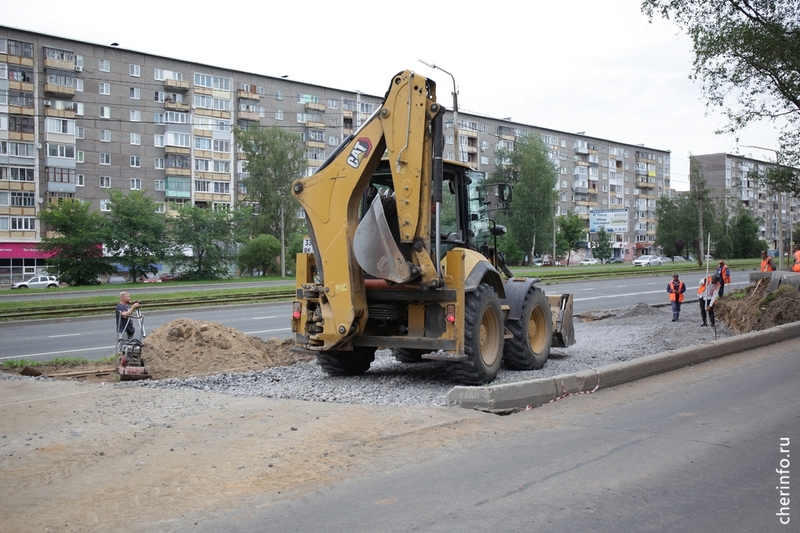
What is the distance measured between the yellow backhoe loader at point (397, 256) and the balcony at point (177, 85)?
65.1m

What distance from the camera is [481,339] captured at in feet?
32.4

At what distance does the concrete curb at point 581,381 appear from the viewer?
7.82 metres

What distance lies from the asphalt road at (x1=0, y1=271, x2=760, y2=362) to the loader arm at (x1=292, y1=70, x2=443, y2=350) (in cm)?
767

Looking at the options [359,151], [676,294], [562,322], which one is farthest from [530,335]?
[676,294]

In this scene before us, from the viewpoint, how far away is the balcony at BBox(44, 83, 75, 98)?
62987 millimetres

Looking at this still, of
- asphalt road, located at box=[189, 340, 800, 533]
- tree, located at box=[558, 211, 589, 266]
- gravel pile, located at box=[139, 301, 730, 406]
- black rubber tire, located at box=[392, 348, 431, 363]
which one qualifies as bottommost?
gravel pile, located at box=[139, 301, 730, 406]

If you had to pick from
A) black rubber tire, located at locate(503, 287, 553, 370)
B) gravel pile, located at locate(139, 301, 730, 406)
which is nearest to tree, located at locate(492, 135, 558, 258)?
gravel pile, located at locate(139, 301, 730, 406)

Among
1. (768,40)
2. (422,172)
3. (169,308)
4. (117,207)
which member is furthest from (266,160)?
(422,172)

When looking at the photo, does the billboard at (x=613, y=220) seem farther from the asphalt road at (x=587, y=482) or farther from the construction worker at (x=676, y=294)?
the asphalt road at (x=587, y=482)

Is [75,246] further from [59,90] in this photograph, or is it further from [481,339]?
[481,339]

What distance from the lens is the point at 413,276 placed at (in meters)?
8.94

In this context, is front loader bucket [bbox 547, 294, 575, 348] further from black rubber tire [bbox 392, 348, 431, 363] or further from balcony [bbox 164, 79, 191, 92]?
balcony [bbox 164, 79, 191, 92]

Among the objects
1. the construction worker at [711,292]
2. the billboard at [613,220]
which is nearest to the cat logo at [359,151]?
the construction worker at [711,292]

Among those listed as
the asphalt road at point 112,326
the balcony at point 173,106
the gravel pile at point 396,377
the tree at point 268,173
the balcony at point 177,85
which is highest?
the balcony at point 177,85
